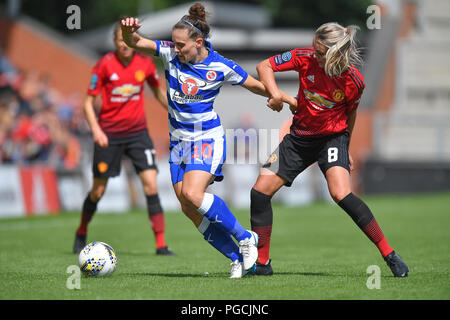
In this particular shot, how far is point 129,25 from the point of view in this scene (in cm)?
643

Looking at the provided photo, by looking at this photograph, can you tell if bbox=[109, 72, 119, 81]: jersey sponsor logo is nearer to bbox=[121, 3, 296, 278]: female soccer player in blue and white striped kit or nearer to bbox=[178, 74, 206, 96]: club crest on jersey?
bbox=[121, 3, 296, 278]: female soccer player in blue and white striped kit

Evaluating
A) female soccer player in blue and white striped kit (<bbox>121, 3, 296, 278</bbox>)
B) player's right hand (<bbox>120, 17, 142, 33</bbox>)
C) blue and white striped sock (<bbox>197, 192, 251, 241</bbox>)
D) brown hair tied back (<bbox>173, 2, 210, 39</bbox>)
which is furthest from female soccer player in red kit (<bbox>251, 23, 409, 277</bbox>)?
player's right hand (<bbox>120, 17, 142, 33</bbox>)

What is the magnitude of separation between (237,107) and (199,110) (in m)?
23.8

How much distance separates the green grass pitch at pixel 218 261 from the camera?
5.72 meters

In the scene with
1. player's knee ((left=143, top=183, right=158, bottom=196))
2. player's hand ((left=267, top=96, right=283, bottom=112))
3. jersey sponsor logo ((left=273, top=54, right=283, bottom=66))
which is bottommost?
player's knee ((left=143, top=183, right=158, bottom=196))

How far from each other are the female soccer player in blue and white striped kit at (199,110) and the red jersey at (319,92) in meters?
0.23

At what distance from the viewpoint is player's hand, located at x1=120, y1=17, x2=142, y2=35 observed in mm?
6438

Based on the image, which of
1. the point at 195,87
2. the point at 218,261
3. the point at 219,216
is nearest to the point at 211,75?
the point at 195,87

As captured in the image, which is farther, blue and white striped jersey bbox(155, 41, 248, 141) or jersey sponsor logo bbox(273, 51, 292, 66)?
jersey sponsor logo bbox(273, 51, 292, 66)

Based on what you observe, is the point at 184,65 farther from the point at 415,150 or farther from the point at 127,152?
the point at 415,150

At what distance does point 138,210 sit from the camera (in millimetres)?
18297

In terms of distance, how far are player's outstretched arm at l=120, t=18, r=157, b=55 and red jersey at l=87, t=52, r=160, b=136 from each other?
2.38m
